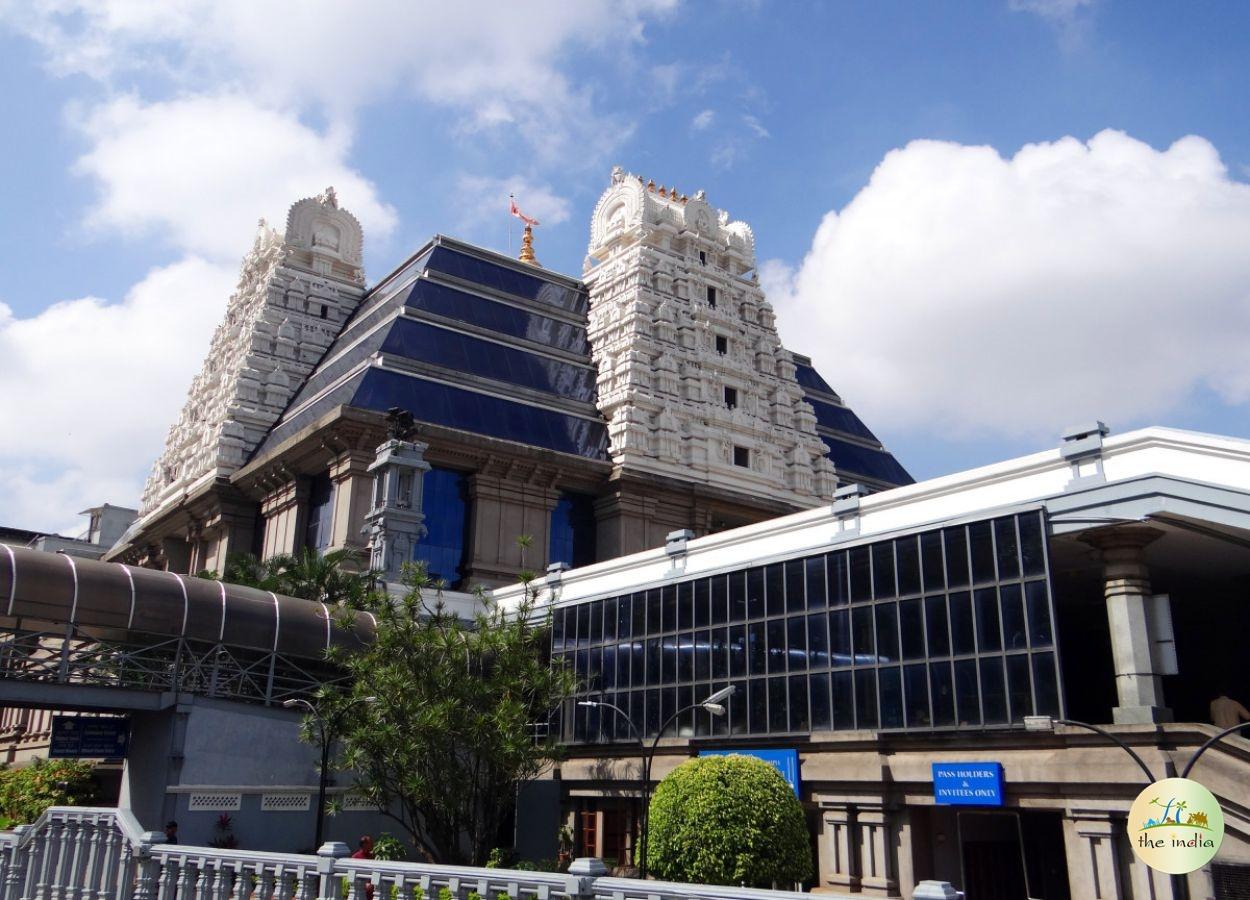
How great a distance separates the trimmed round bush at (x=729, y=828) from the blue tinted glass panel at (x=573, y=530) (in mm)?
29983

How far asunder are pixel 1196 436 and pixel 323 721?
2243 centimetres

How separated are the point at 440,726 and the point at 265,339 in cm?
4242

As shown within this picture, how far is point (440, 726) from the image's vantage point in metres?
29.1

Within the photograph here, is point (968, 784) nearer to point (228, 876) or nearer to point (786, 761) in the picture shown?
point (786, 761)

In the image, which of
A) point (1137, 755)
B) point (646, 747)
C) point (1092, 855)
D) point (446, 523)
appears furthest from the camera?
point (446, 523)

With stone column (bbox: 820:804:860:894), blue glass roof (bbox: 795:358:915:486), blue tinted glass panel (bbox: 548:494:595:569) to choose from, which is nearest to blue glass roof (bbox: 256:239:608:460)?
blue tinted glass panel (bbox: 548:494:595:569)

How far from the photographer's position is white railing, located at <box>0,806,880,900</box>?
42.7 feet

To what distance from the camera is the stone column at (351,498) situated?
49.3 m

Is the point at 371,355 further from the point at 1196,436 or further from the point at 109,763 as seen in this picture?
the point at 1196,436

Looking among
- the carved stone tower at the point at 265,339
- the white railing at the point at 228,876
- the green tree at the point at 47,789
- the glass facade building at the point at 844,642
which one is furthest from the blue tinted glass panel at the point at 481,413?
the white railing at the point at 228,876

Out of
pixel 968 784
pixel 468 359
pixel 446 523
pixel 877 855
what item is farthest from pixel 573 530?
pixel 968 784

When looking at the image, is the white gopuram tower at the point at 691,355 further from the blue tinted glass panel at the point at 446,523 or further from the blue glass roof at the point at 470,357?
the blue tinted glass panel at the point at 446,523

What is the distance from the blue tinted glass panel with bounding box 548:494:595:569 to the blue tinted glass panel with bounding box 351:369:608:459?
2.41 meters

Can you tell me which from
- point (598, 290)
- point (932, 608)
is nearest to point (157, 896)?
point (932, 608)
